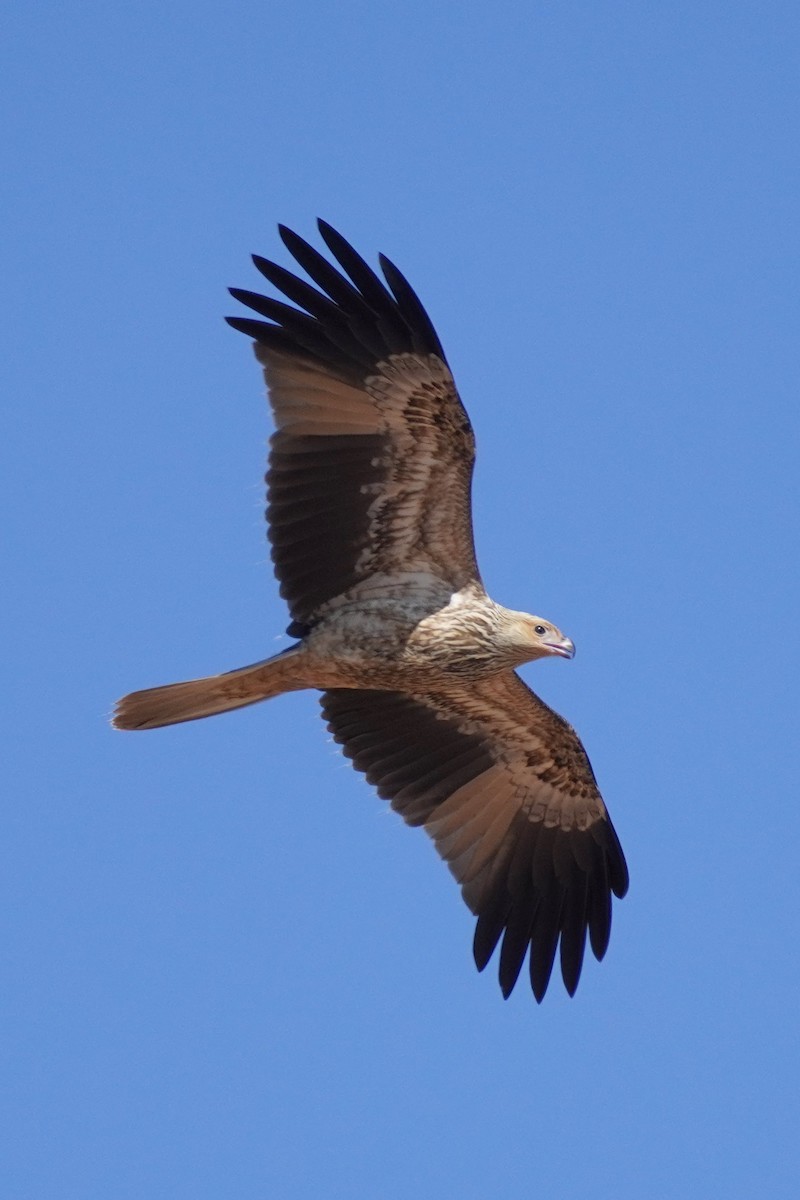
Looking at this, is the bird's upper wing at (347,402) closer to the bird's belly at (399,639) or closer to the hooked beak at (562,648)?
the bird's belly at (399,639)

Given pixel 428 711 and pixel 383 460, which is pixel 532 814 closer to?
pixel 428 711

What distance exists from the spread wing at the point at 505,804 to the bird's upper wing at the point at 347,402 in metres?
1.65

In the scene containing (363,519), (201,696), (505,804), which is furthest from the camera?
(505,804)

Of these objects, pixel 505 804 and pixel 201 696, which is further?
pixel 505 804

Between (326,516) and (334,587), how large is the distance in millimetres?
463

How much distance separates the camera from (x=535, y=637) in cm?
1105

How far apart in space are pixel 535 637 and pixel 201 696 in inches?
79.0

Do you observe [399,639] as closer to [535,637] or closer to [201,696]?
[535,637]

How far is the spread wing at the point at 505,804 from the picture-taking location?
478 inches

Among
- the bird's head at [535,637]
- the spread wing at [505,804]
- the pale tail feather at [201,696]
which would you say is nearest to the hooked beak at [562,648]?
the bird's head at [535,637]

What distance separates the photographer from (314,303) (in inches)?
421

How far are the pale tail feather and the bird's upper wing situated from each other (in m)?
0.61

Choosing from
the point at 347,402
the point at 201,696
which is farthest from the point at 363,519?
the point at 201,696

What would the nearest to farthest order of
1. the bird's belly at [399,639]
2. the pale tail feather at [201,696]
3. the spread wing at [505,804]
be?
the pale tail feather at [201,696] < the bird's belly at [399,639] < the spread wing at [505,804]
